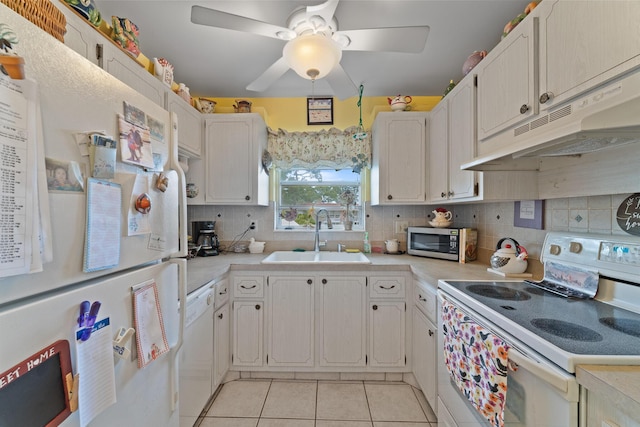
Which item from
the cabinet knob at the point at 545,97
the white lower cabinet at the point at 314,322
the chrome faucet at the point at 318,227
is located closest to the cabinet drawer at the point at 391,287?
the white lower cabinet at the point at 314,322

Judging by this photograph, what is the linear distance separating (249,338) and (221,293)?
0.46 metres

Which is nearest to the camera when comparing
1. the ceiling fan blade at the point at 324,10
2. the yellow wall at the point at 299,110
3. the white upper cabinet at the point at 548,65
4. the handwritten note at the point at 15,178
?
the handwritten note at the point at 15,178

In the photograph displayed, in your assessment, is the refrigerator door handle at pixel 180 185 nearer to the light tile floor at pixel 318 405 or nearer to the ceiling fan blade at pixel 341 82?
the ceiling fan blade at pixel 341 82

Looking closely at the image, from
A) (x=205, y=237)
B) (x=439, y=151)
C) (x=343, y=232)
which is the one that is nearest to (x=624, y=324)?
(x=439, y=151)

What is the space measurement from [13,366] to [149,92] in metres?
1.57

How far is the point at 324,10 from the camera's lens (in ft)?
3.99

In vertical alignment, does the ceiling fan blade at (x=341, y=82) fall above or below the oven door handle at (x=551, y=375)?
above

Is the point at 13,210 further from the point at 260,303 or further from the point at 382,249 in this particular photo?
the point at 382,249

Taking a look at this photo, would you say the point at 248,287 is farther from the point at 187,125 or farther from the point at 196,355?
the point at 187,125

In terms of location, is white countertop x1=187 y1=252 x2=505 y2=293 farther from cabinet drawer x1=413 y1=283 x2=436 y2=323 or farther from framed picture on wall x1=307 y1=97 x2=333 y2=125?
framed picture on wall x1=307 y1=97 x2=333 y2=125

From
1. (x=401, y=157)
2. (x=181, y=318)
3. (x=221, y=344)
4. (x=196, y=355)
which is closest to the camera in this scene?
(x=181, y=318)

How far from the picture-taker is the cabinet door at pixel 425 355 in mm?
1590

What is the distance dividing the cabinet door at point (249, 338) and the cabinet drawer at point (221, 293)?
194mm

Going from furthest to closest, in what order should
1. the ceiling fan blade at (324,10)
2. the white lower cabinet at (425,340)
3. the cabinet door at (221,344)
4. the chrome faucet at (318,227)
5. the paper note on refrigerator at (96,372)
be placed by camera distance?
the chrome faucet at (318,227) → the cabinet door at (221,344) → the white lower cabinet at (425,340) → the ceiling fan blade at (324,10) → the paper note on refrigerator at (96,372)
